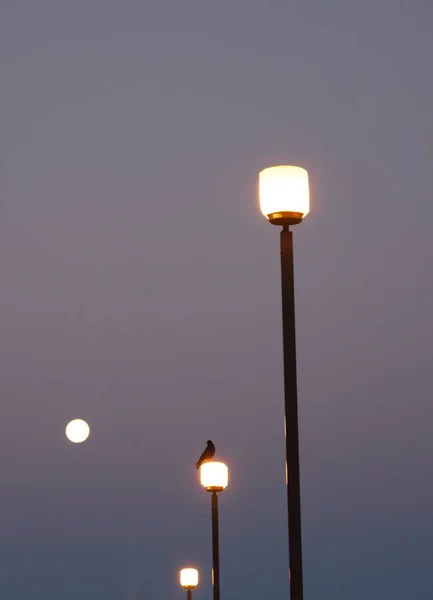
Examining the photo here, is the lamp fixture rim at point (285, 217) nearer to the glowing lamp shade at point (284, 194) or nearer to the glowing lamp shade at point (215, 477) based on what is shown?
the glowing lamp shade at point (284, 194)

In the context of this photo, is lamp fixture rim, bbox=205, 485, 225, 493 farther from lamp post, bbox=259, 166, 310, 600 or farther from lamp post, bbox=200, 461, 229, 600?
lamp post, bbox=259, 166, 310, 600

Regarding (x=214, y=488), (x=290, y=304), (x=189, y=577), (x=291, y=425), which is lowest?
(x=291, y=425)

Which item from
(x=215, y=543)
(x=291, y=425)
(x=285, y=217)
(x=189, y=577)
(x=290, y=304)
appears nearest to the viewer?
(x=291, y=425)

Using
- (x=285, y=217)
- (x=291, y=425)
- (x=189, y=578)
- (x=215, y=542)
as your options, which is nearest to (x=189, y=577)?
(x=189, y=578)

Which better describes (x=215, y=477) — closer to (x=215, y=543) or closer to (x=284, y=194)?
(x=215, y=543)

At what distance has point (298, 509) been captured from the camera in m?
9.97

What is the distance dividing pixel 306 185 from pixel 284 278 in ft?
2.95

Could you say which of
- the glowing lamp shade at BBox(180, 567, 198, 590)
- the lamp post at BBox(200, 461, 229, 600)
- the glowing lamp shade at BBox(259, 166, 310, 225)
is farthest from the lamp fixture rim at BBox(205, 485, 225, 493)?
the glowing lamp shade at BBox(180, 567, 198, 590)

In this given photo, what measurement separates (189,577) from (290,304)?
71.5 feet

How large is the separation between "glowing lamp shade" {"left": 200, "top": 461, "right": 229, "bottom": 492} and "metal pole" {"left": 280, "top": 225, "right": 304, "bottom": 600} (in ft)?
33.0

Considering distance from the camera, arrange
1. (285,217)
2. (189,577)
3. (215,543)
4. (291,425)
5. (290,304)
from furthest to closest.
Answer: (189,577) < (215,543) < (285,217) < (290,304) < (291,425)

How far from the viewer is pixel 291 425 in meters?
10.1

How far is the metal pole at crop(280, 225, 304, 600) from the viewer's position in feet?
32.4

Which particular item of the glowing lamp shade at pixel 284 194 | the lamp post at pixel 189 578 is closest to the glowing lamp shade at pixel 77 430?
the lamp post at pixel 189 578
